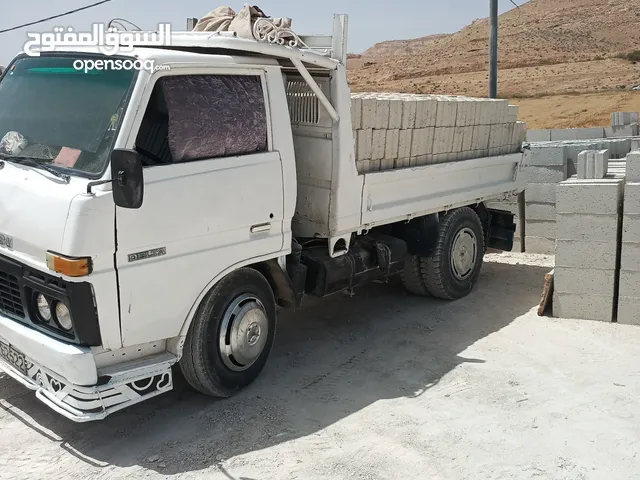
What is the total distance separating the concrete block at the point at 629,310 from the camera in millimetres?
6539

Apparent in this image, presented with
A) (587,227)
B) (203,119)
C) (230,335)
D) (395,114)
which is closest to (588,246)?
(587,227)

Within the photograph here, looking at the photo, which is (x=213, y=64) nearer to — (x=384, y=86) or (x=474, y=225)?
(x=474, y=225)

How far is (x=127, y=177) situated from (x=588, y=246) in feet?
15.0

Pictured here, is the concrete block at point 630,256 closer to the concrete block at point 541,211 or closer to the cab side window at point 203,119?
the concrete block at point 541,211

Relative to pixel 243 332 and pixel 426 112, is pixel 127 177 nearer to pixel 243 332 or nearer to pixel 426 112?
pixel 243 332

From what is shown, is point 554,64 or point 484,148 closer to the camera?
point 484,148

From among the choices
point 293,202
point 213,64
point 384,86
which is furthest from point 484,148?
point 384,86

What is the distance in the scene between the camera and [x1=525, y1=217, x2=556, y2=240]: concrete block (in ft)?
29.5

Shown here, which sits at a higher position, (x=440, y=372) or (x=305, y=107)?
(x=305, y=107)

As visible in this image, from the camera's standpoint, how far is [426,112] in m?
6.66

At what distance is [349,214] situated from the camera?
5.85 m

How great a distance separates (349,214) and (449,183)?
1.73 m

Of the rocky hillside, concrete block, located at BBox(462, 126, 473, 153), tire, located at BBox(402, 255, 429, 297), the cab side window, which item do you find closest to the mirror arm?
the cab side window

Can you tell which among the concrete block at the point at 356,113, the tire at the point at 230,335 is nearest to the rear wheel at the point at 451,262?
the concrete block at the point at 356,113
